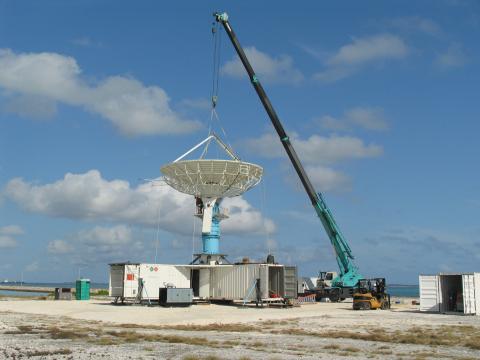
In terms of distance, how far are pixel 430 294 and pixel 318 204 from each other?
55.2ft

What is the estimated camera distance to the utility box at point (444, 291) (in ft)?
139

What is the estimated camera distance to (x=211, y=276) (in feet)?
181

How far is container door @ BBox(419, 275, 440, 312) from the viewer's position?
43.6 metres

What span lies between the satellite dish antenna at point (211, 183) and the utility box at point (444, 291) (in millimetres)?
18971

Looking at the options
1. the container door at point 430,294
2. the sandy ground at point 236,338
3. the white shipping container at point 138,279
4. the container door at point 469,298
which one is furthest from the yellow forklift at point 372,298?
the white shipping container at point 138,279

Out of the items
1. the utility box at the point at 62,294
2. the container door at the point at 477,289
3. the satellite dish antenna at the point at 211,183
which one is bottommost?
the utility box at the point at 62,294

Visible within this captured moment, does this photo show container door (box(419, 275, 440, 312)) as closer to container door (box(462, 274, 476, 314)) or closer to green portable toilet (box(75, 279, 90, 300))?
container door (box(462, 274, 476, 314))

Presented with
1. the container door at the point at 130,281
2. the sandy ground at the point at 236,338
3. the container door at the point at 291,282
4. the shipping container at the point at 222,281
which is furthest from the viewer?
the container door at the point at 291,282

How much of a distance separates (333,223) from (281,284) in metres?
10.5

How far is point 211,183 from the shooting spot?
55.6 metres

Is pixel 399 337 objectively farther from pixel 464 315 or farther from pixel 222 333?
pixel 464 315

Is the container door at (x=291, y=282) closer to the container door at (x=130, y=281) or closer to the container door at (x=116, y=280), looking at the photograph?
the container door at (x=130, y=281)

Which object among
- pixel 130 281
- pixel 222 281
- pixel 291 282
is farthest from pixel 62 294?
pixel 291 282

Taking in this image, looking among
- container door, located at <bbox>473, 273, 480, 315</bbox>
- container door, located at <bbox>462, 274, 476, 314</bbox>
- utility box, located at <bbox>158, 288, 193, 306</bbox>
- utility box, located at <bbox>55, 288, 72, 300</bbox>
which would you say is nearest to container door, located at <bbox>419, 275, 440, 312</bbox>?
container door, located at <bbox>462, 274, 476, 314</bbox>
